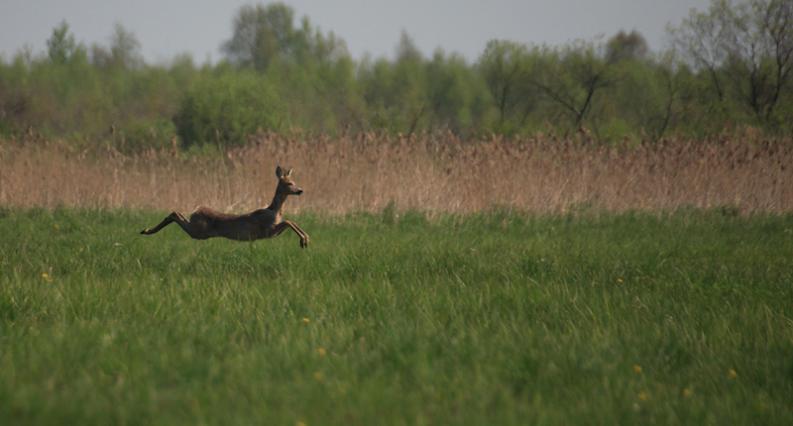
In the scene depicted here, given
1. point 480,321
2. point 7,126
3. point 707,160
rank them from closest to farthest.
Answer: point 480,321 < point 707,160 < point 7,126

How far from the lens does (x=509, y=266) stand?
20.7 ft

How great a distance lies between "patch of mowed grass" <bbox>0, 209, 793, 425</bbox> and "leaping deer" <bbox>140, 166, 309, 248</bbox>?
159 millimetres

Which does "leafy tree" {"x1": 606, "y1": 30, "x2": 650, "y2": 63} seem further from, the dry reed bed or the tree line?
the dry reed bed

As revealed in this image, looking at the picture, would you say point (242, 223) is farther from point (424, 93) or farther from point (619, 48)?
point (424, 93)

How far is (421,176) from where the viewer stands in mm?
11844

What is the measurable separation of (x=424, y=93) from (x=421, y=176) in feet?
122

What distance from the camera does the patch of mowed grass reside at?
2850 millimetres

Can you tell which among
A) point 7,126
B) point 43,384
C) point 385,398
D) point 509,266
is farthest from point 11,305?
point 7,126

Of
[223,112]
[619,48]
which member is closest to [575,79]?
[619,48]

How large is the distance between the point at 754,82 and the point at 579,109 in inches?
311

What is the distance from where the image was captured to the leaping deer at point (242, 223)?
6848 millimetres

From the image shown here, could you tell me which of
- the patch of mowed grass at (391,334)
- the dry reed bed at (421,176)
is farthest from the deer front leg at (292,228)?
the dry reed bed at (421,176)

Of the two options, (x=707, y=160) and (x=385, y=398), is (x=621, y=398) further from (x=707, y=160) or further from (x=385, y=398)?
(x=707, y=160)

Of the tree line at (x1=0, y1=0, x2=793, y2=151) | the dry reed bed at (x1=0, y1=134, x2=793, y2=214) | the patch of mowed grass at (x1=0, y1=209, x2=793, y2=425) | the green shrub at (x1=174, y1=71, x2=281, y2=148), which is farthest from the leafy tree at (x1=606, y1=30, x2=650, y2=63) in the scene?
the patch of mowed grass at (x1=0, y1=209, x2=793, y2=425)
